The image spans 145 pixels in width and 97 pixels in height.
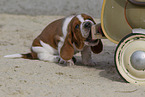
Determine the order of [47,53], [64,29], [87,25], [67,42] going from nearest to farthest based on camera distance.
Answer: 1. [87,25]
2. [67,42]
3. [64,29]
4. [47,53]

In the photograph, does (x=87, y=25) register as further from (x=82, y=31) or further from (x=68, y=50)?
(x=68, y=50)

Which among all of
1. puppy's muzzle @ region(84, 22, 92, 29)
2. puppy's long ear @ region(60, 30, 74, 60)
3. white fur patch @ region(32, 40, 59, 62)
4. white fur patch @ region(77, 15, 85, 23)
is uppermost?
white fur patch @ region(77, 15, 85, 23)

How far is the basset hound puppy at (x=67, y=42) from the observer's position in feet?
11.1

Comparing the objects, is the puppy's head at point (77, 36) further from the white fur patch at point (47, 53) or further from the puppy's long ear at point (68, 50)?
the white fur patch at point (47, 53)

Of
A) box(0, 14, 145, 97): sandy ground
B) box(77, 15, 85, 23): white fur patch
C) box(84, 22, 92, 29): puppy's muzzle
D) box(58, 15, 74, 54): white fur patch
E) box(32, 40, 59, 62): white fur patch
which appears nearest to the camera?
box(0, 14, 145, 97): sandy ground

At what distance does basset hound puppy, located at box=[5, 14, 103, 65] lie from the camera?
134 inches

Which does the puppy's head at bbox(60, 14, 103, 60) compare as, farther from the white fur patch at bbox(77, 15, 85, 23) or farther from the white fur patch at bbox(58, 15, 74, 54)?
the white fur patch at bbox(58, 15, 74, 54)

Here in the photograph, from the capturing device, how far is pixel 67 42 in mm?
3428

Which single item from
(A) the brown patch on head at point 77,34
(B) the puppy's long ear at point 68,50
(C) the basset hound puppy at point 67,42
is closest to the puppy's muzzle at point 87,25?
(C) the basset hound puppy at point 67,42

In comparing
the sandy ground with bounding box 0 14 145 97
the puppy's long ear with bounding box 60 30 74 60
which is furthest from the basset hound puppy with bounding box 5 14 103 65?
the sandy ground with bounding box 0 14 145 97

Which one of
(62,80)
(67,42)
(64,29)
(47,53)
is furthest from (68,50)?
(62,80)

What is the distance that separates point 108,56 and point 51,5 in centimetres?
331

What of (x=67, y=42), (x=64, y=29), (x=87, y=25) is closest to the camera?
(x=87, y=25)

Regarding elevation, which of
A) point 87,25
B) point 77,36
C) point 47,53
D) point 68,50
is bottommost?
point 47,53
